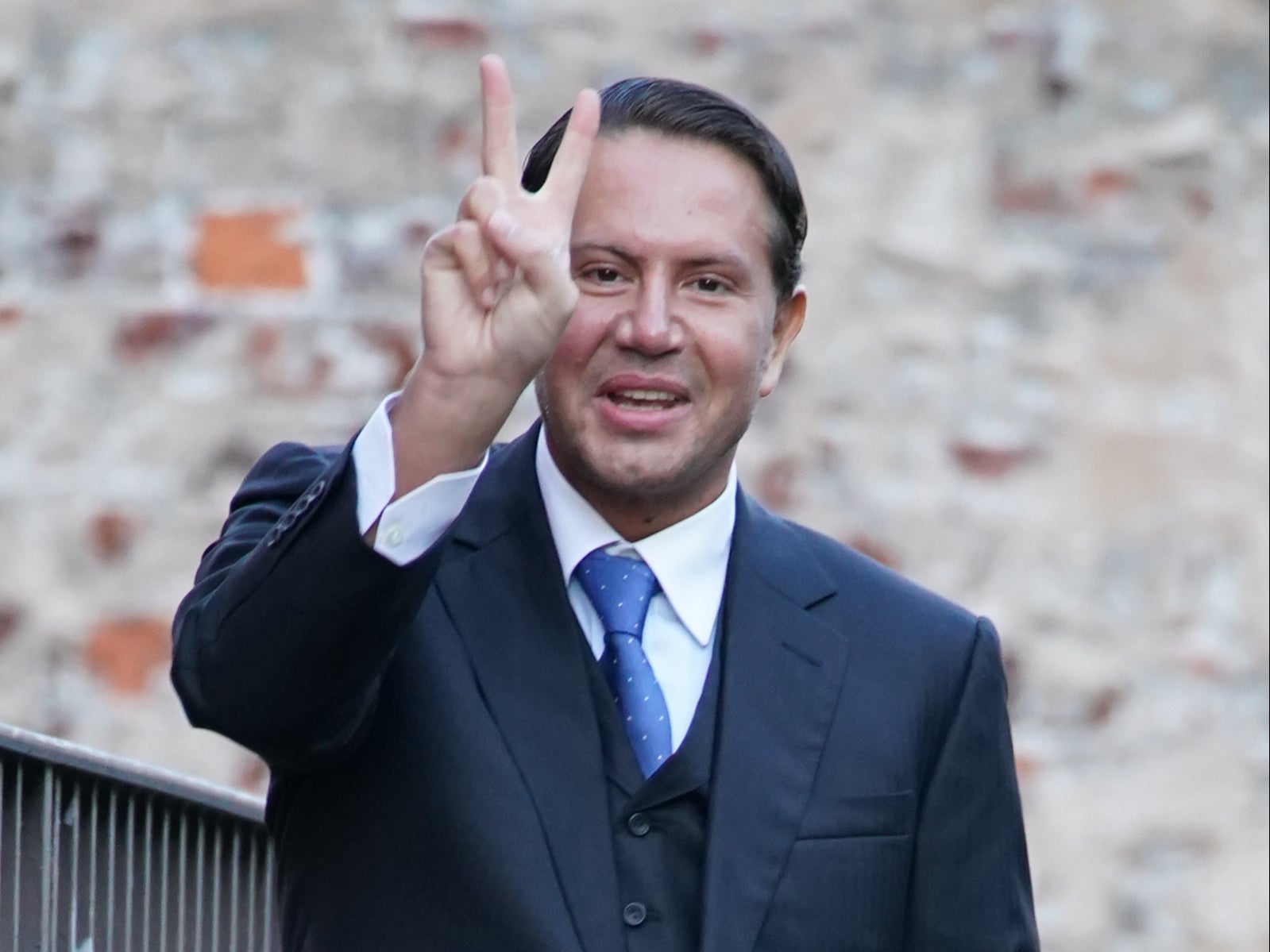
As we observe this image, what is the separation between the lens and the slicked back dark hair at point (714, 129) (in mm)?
2195

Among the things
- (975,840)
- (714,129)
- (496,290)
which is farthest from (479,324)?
(975,840)

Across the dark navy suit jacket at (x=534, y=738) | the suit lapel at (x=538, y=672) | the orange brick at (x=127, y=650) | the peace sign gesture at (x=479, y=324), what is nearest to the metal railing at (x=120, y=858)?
the dark navy suit jacket at (x=534, y=738)

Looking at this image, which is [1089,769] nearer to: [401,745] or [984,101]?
[984,101]

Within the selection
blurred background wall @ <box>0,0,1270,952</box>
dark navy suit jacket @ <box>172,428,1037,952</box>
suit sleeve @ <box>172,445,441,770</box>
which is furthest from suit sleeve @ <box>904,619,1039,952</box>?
blurred background wall @ <box>0,0,1270,952</box>

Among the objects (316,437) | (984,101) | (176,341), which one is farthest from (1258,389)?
(176,341)

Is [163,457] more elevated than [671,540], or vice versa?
[671,540]

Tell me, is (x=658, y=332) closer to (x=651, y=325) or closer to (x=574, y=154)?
(x=651, y=325)

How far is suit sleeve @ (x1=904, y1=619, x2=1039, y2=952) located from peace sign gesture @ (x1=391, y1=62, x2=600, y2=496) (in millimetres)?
642

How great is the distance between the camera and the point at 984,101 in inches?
152

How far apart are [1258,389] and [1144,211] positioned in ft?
1.18

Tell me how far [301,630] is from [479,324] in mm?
269

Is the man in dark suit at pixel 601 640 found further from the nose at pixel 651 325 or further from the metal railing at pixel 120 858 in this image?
the metal railing at pixel 120 858

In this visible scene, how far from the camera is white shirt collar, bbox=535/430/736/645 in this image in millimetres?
2127

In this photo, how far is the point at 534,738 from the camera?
1.97 meters
